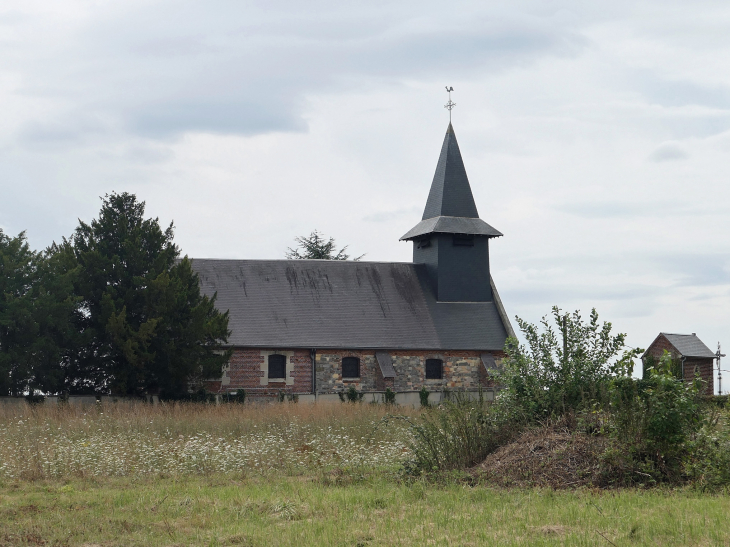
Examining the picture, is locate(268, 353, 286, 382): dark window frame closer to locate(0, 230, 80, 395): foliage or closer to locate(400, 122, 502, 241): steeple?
locate(0, 230, 80, 395): foliage

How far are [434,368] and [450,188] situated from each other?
8.23 metres

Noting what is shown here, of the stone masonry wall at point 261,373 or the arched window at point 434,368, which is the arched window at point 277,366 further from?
the arched window at point 434,368

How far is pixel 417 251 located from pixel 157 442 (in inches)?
941

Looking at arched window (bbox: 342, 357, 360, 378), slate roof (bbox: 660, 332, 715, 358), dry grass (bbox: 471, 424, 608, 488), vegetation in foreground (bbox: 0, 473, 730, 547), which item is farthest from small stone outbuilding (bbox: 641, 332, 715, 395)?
vegetation in foreground (bbox: 0, 473, 730, 547)

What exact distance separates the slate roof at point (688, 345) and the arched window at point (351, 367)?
15.3 metres

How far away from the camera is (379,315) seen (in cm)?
3334

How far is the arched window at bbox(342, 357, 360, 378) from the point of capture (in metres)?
32.0

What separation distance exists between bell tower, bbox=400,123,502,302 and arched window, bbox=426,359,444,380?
10.2 feet

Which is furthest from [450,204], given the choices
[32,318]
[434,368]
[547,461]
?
[547,461]

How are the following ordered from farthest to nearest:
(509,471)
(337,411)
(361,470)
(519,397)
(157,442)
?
(337,411) → (157,442) → (519,397) → (361,470) → (509,471)

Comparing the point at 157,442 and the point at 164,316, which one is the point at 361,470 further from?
the point at 164,316

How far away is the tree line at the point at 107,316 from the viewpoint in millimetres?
24562

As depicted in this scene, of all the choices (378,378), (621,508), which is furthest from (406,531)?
(378,378)

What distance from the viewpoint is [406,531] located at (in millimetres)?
7809
